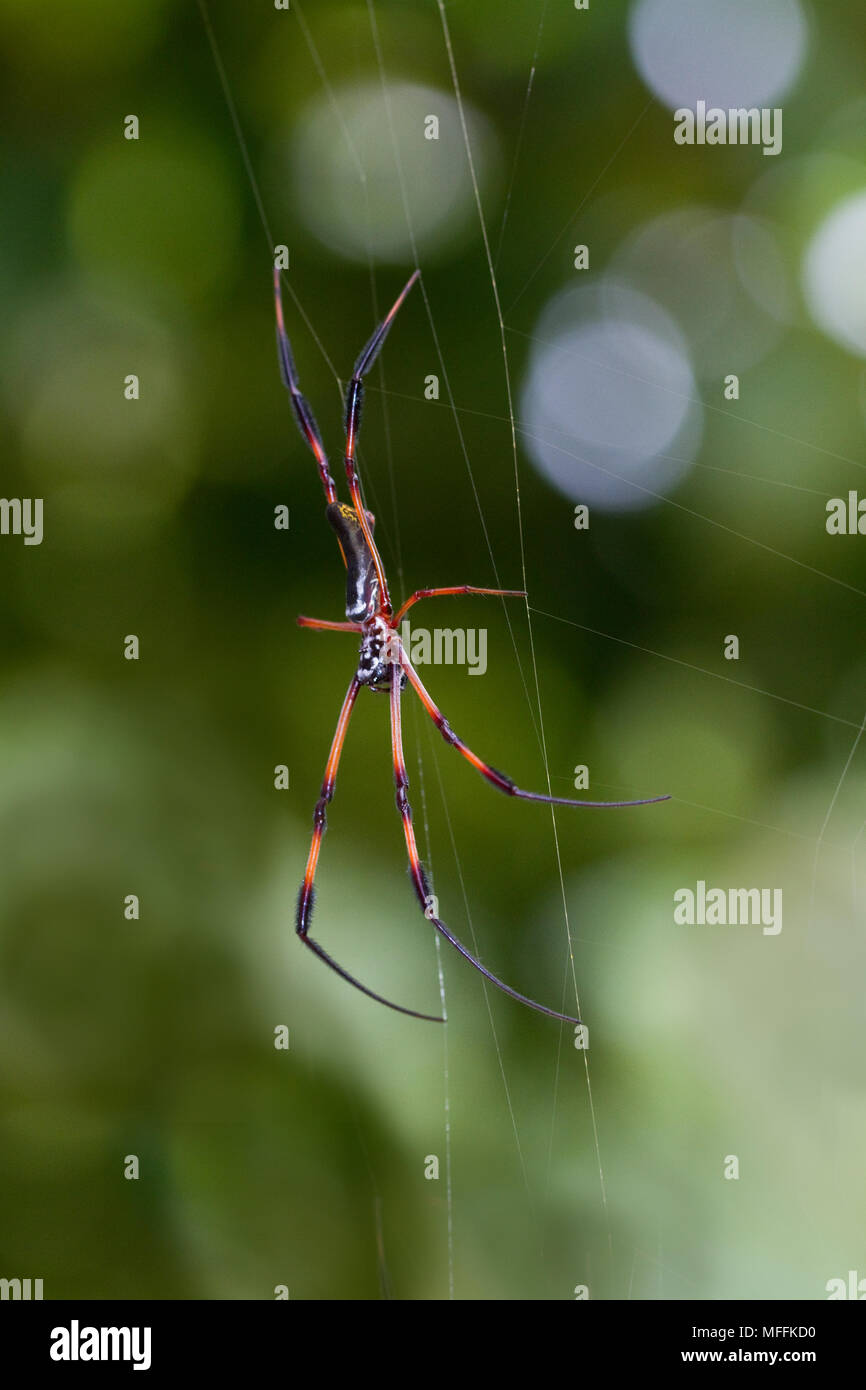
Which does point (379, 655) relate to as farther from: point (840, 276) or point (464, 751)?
point (840, 276)

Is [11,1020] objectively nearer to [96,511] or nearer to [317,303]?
[96,511]

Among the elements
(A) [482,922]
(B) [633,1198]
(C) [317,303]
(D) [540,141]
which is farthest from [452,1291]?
(D) [540,141]

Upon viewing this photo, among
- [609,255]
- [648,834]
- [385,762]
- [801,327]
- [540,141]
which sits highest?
[540,141]

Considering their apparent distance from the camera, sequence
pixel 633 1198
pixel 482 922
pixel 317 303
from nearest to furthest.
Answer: pixel 633 1198 → pixel 482 922 → pixel 317 303

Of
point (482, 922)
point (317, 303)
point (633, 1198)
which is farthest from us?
point (317, 303)

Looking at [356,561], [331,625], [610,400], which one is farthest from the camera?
[610,400]

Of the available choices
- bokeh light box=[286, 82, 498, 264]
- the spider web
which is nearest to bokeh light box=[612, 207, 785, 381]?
the spider web

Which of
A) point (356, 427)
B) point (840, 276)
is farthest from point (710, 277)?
point (356, 427)

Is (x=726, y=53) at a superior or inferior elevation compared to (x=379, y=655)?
superior
